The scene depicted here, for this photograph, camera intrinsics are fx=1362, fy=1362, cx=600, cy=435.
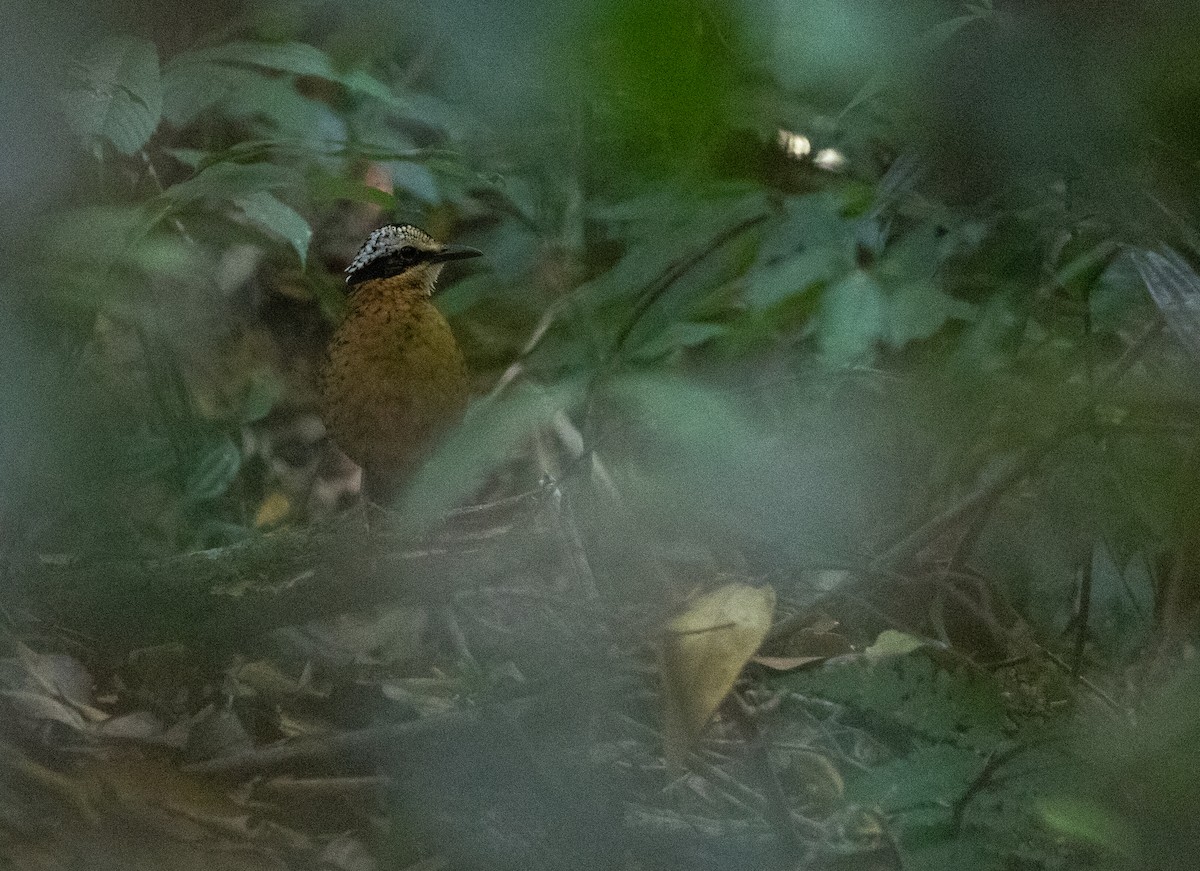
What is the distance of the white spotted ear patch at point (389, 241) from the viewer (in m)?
1.68

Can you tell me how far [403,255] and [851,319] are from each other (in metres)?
0.71

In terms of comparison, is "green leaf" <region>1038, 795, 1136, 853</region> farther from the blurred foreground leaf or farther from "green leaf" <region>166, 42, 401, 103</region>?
"green leaf" <region>166, 42, 401, 103</region>

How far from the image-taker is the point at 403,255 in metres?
1.71

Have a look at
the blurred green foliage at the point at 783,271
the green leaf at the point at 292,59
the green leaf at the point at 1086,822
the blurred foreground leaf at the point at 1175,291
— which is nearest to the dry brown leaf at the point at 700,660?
the blurred green foliage at the point at 783,271

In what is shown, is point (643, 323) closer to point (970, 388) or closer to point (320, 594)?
point (970, 388)

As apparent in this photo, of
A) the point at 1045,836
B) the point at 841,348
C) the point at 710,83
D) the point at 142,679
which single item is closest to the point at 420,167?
the point at 841,348

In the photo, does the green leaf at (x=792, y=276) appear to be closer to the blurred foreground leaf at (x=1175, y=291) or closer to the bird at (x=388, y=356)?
the blurred foreground leaf at (x=1175, y=291)

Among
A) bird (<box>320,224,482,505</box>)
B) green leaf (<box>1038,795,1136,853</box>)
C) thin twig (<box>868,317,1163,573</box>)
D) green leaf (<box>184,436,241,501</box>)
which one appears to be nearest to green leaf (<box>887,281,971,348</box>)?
thin twig (<box>868,317,1163,573</box>)

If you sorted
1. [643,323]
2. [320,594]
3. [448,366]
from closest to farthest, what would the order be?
[643,323] < [320,594] < [448,366]

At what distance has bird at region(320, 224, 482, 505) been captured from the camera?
1.61m

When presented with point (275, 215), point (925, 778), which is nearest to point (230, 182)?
point (275, 215)

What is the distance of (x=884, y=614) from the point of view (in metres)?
1.16

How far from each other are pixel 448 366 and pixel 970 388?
752 mm

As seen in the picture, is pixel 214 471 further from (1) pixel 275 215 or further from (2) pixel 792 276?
(2) pixel 792 276
